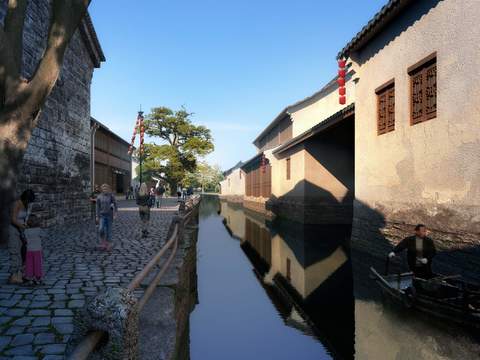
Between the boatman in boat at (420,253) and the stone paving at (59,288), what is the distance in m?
5.01

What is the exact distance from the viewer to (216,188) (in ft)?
370

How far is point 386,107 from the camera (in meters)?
11.2

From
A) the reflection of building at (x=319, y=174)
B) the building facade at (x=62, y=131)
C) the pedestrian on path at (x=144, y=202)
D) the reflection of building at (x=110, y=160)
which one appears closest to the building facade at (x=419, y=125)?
the reflection of building at (x=319, y=174)

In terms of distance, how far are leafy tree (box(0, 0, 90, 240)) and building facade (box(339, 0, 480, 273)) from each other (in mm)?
7700

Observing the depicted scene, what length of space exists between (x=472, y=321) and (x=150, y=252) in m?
6.39

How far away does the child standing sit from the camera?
575cm

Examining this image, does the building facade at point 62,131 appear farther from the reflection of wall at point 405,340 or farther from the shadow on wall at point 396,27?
the shadow on wall at point 396,27

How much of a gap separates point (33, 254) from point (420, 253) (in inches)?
264

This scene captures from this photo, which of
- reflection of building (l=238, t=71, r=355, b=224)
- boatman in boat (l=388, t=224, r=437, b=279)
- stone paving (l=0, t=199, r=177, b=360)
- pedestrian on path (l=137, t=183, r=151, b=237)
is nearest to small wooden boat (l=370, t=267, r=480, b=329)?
boatman in boat (l=388, t=224, r=437, b=279)

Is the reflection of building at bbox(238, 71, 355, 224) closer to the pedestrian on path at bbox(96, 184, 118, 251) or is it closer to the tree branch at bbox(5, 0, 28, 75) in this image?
the pedestrian on path at bbox(96, 184, 118, 251)

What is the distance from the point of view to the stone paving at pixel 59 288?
370 centimetres

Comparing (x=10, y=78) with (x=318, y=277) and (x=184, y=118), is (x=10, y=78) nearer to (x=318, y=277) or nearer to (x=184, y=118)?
(x=318, y=277)

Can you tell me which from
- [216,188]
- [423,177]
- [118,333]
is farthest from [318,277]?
[216,188]

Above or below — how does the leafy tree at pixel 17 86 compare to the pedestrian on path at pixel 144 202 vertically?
above
